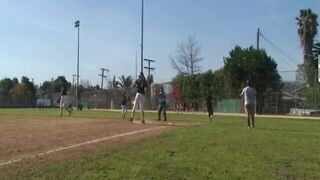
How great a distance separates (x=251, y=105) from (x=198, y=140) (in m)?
8.33

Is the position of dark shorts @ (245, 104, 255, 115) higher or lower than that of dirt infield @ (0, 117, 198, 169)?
higher

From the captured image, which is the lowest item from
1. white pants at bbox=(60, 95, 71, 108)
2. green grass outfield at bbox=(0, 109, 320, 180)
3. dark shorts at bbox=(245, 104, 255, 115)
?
green grass outfield at bbox=(0, 109, 320, 180)

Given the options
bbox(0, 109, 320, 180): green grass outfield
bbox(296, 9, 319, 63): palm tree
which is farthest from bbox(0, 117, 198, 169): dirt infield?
bbox(296, 9, 319, 63): palm tree

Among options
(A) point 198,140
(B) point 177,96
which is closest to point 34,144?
(A) point 198,140

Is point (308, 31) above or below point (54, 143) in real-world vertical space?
above

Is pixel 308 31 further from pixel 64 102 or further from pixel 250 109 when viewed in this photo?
pixel 250 109

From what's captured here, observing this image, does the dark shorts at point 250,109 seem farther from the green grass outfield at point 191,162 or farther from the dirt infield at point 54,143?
the green grass outfield at point 191,162

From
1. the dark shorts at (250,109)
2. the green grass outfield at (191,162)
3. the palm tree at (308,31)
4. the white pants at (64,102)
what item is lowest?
the green grass outfield at (191,162)

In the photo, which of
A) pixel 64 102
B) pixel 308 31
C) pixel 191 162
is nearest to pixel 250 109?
pixel 191 162

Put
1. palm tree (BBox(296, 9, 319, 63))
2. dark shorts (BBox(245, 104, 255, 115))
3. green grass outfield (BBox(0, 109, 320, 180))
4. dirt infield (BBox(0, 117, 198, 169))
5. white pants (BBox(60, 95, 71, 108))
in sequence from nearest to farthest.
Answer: green grass outfield (BBox(0, 109, 320, 180))
dirt infield (BBox(0, 117, 198, 169))
dark shorts (BBox(245, 104, 255, 115))
white pants (BBox(60, 95, 71, 108))
palm tree (BBox(296, 9, 319, 63))

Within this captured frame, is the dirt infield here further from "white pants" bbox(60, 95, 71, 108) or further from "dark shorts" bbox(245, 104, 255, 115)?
"white pants" bbox(60, 95, 71, 108)

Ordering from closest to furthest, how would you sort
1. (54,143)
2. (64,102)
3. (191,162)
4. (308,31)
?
(191,162)
(54,143)
(64,102)
(308,31)

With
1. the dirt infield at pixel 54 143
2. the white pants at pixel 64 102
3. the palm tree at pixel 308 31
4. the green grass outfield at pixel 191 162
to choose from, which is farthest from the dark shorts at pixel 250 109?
the palm tree at pixel 308 31

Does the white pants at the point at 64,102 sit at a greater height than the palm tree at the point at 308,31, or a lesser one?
lesser
